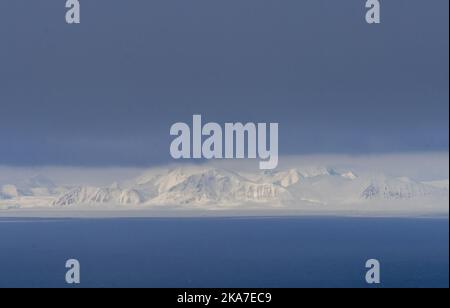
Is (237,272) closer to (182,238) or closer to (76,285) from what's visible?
(76,285)

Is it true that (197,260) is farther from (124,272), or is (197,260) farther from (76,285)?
(76,285)

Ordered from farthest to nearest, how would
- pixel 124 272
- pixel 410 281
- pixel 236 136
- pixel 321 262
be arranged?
pixel 321 262
pixel 124 272
pixel 410 281
pixel 236 136

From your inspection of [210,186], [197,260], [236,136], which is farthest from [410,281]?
[210,186]

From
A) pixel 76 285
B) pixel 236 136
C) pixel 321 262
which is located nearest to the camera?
pixel 76 285

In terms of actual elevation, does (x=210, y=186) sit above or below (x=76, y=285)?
above
